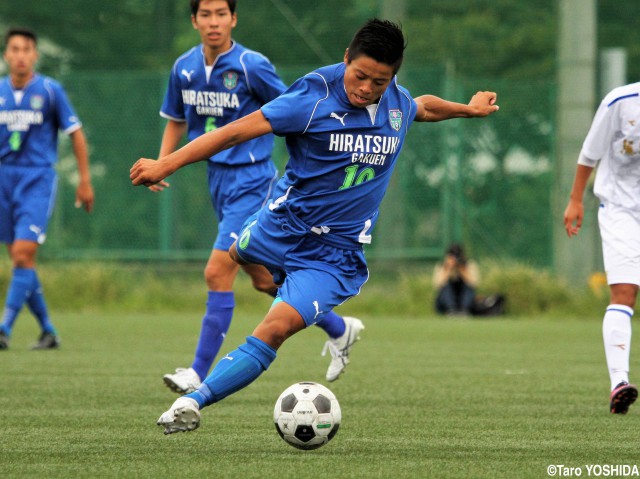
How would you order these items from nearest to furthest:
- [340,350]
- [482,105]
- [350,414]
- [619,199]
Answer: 1. [482,105]
2. [350,414]
3. [619,199]
4. [340,350]

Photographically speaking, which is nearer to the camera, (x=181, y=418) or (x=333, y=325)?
(x=181, y=418)

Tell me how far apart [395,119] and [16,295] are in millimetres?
5415

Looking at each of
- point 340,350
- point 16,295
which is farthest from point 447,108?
point 16,295

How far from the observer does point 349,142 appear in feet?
17.2

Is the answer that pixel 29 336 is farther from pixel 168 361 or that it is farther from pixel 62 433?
pixel 62 433

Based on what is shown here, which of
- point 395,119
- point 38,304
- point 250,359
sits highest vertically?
point 395,119

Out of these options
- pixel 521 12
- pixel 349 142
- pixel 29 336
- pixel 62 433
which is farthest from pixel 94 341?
pixel 521 12

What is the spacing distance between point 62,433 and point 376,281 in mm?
11004

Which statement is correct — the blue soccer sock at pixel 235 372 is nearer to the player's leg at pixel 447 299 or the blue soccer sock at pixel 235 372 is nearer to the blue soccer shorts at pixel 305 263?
the blue soccer shorts at pixel 305 263

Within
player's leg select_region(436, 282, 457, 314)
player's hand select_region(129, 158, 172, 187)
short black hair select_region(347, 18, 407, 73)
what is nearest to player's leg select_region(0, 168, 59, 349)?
player's hand select_region(129, 158, 172, 187)

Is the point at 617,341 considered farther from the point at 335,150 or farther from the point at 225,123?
the point at 225,123

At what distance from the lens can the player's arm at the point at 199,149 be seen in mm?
4809

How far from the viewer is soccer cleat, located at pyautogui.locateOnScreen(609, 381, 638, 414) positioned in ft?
19.9

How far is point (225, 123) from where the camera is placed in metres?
7.14
